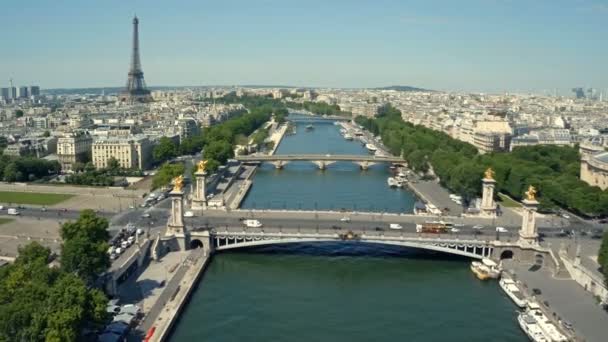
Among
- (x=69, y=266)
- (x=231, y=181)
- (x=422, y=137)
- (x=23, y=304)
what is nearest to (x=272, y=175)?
(x=231, y=181)

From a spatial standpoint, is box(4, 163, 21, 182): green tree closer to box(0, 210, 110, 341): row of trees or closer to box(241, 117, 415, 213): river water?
box(241, 117, 415, 213): river water

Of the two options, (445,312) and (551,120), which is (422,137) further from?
(445,312)

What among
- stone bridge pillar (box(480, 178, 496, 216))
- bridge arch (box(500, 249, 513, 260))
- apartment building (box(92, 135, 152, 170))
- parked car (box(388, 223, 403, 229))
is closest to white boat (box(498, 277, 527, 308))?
bridge arch (box(500, 249, 513, 260))

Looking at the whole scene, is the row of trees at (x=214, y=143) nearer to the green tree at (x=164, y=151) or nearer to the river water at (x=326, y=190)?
the green tree at (x=164, y=151)

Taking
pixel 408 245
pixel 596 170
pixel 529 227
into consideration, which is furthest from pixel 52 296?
pixel 596 170

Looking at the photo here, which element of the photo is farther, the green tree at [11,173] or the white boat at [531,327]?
the green tree at [11,173]

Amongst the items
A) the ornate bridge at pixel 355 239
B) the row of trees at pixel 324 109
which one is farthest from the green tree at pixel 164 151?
the row of trees at pixel 324 109
